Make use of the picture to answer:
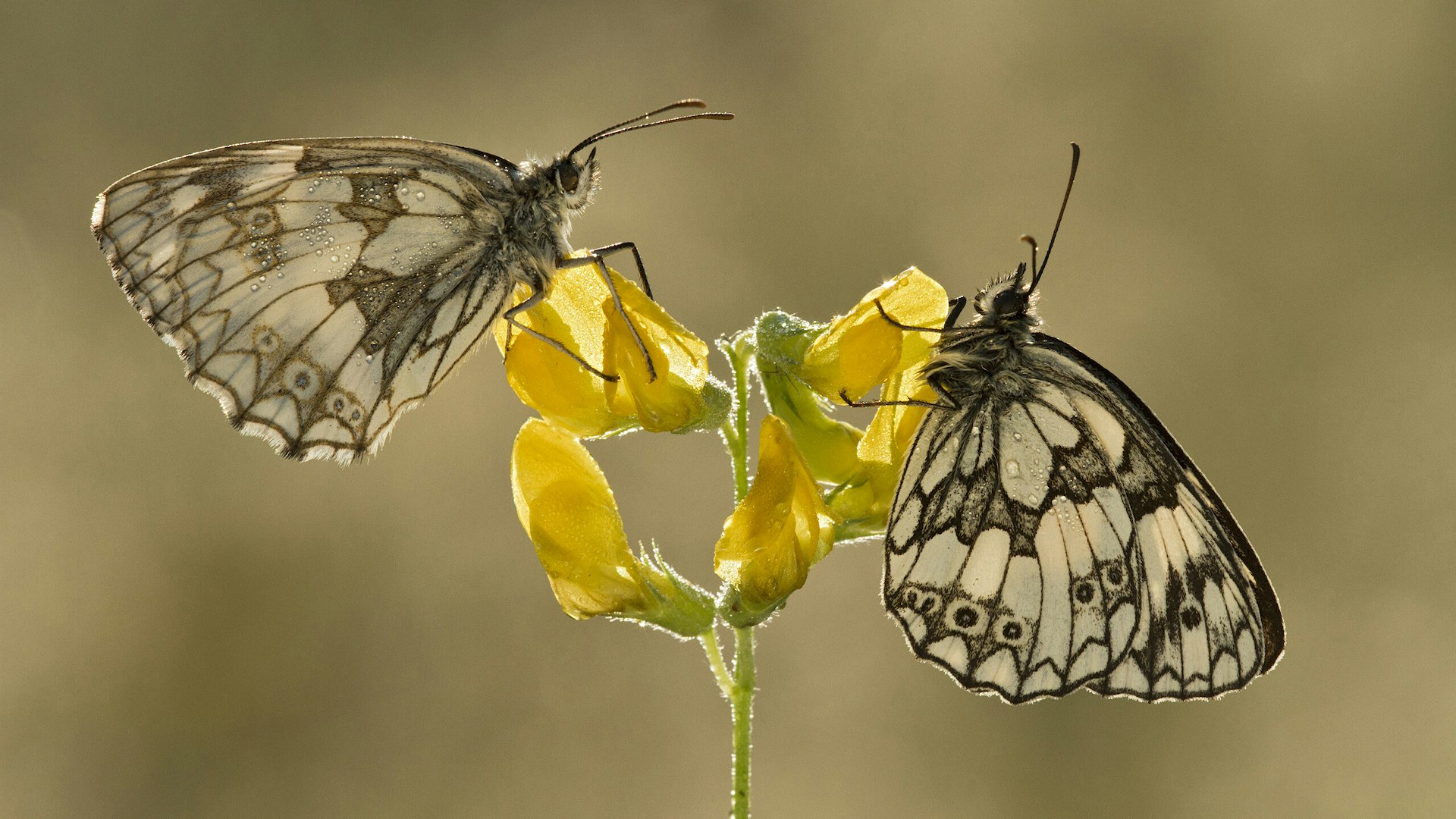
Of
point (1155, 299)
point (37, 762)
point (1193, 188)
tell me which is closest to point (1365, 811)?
point (1155, 299)

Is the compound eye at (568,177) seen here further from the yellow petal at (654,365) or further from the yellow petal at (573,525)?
the yellow petal at (573,525)

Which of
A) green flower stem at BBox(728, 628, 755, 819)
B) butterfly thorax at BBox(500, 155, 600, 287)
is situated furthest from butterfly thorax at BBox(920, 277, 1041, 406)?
butterfly thorax at BBox(500, 155, 600, 287)

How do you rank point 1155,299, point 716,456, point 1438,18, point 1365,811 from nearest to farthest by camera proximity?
point 1365,811, point 716,456, point 1155,299, point 1438,18

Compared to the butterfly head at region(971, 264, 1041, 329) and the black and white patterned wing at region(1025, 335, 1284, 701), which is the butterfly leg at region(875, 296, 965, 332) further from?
the black and white patterned wing at region(1025, 335, 1284, 701)

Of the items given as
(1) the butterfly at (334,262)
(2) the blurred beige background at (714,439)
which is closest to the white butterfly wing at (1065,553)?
(1) the butterfly at (334,262)

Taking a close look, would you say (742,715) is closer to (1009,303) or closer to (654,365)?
(654,365)

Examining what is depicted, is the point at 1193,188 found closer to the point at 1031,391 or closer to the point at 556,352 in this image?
the point at 1031,391
